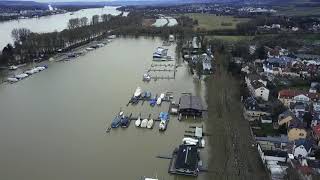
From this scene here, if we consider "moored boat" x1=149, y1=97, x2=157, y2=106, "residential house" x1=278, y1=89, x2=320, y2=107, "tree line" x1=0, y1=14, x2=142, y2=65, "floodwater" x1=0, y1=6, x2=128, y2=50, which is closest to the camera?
"residential house" x1=278, y1=89, x2=320, y2=107

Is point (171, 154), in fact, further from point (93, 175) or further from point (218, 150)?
point (93, 175)

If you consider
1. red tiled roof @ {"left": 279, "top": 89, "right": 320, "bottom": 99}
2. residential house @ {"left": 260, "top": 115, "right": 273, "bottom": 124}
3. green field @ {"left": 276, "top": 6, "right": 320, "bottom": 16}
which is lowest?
residential house @ {"left": 260, "top": 115, "right": 273, "bottom": 124}

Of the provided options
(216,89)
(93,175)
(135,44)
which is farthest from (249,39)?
(93,175)

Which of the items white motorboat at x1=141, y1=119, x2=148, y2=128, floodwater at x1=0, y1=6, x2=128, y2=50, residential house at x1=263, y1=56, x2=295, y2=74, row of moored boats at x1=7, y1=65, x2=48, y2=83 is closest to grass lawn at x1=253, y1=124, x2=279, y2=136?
white motorboat at x1=141, y1=119, x2=148, y2=128

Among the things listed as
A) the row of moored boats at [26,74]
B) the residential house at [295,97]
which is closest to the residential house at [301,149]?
the residential house at [295,97]

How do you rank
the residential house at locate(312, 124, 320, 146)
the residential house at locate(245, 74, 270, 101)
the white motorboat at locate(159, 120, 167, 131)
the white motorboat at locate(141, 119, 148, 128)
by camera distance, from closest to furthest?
the residential house at locate(312, 124, 320, 146)
the white motorboat at locate(159, 120, 167, 131)
the white motorboat at locate(141, 119, 148, 128)
the residential house at locate(245, 74, 270, 101)

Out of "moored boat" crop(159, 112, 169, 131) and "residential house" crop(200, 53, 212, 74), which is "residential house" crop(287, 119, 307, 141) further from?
"residential house" crop(200, 53, 212, 74)

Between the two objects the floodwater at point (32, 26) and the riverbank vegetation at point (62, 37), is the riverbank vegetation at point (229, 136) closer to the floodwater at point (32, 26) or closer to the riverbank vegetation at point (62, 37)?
the riverbank vegetation at point (62, 37)
